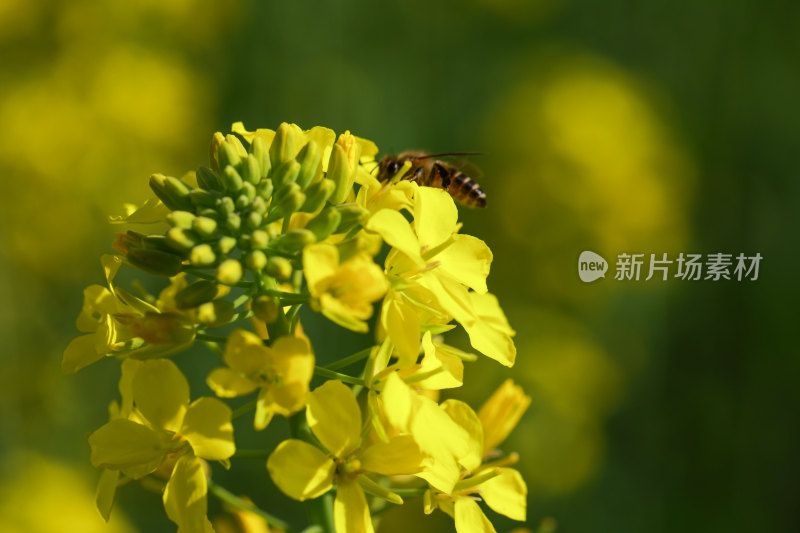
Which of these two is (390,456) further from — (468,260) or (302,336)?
(468,260)

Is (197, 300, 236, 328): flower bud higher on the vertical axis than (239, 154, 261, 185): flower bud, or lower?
lower

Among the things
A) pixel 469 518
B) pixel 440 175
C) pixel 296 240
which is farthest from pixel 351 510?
pixel 440 175

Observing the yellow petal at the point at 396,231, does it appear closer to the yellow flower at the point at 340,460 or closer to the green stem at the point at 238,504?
the yellow flower at the point at 340,460

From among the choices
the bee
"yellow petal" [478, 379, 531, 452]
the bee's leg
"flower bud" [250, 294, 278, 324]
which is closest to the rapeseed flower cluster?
"flower bud" [250, 294, 278, 324]

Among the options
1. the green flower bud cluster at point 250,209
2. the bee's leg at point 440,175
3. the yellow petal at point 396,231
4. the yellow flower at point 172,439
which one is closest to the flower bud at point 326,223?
the green flower bud cluster at point 250,209

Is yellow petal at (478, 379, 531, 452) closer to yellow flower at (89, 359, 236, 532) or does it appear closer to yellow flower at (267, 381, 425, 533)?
yellow flower at (267, 381, 425, 533)

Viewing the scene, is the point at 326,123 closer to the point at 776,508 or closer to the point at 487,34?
the point at 487,34
